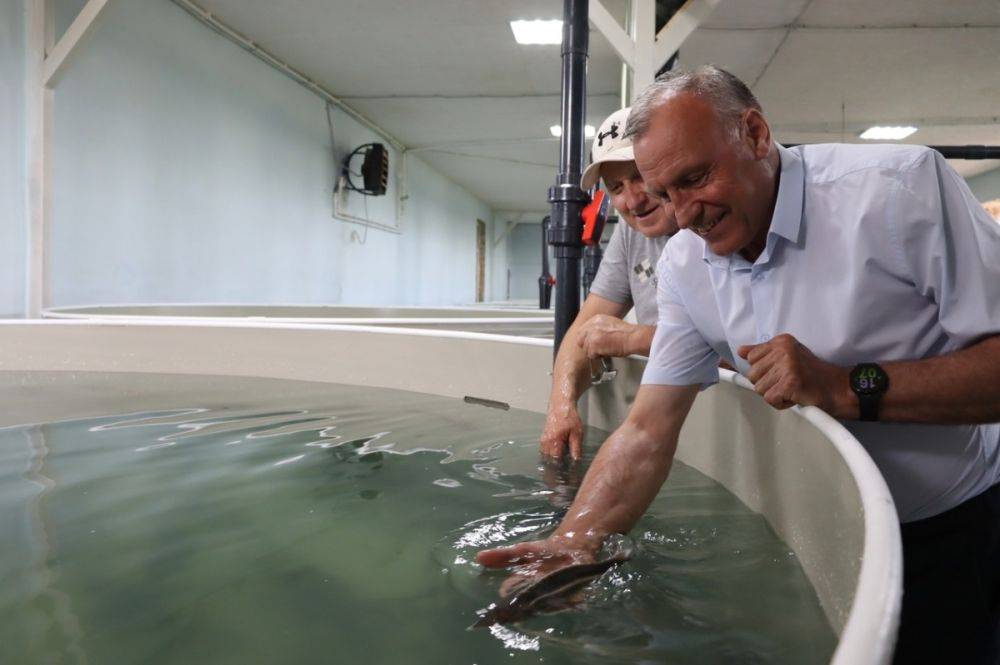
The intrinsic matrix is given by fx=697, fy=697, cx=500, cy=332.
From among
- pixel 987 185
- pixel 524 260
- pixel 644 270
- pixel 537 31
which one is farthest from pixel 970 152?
pixel 524 260

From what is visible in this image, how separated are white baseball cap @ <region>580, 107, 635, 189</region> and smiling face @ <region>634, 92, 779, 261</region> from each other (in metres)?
0.45

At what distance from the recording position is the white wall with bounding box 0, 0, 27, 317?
365 centimetres

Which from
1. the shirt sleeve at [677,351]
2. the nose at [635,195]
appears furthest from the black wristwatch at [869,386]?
the nose at [635,195]

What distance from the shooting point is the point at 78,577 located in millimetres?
871

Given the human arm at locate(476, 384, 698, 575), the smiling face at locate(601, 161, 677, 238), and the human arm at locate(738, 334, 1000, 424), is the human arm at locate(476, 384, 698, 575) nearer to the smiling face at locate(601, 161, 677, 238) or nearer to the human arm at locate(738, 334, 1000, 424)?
the human arm at locate(738, 334, 1000, 424)

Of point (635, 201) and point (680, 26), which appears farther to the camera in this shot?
point (680, 26)

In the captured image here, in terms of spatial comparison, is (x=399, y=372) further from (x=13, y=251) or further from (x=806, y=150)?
(x=13, y=251)

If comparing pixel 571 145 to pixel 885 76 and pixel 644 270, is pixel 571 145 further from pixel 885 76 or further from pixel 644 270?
pixel 885 76

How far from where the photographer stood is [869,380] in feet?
2.74

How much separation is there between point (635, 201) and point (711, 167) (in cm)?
60

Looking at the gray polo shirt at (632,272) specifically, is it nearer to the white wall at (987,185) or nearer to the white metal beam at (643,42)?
the white metal beam at (643,42)

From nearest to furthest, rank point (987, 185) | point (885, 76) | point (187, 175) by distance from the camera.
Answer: point (187, 175)
point (885, 76)
point (987, 185)

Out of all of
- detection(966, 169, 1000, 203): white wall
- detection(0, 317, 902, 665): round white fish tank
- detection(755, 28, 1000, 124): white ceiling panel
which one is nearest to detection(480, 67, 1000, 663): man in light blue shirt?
detection(0, 317, 902, 665): round white fish tank

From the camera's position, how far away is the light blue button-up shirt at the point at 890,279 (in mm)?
805
